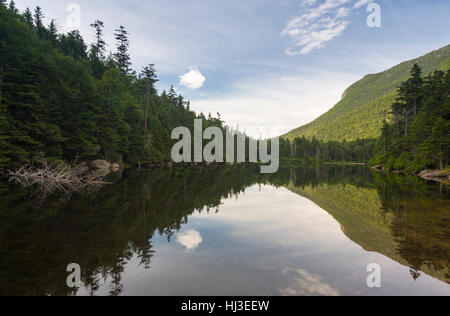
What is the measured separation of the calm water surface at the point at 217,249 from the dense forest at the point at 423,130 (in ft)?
87.6

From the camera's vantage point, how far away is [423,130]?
39.2 m

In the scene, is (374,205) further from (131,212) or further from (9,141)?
(9,141)

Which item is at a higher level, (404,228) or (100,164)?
(100,164)

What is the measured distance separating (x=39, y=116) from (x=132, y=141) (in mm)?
22340

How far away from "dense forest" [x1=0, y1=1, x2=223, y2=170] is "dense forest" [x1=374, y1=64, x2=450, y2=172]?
43683 millimetres

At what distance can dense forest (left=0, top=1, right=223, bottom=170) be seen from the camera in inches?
957

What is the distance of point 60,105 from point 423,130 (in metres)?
49.0

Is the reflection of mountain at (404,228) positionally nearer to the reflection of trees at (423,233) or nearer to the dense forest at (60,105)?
the reflection of trees at (423,233)

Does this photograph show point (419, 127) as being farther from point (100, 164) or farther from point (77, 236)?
point (100, 164)

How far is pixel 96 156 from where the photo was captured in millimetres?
39156

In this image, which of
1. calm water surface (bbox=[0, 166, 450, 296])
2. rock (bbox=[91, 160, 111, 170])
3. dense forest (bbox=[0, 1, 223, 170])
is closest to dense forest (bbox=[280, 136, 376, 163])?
dense forest (bbox=[0, 1, 223, 170])

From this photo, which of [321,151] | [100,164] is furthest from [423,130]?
[321,151]

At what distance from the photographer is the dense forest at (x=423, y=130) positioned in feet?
110
